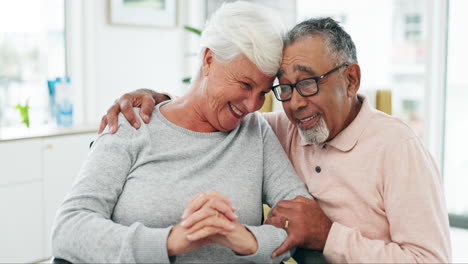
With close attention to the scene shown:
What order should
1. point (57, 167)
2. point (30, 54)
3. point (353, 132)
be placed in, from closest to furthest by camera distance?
point (353, 132), point (57, 167), point (30, 54)

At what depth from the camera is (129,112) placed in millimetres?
1565

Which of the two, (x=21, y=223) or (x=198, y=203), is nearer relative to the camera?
(x=198, y=203)

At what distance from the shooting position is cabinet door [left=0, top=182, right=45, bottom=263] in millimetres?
2699

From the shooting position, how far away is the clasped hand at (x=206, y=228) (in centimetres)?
125

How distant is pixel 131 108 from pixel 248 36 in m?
0.47

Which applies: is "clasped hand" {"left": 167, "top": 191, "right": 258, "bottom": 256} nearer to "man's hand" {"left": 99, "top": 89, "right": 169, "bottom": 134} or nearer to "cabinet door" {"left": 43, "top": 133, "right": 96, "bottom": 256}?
"man's hand" {"left": 99, "top": 89, "right": 169, "bottom": 134}

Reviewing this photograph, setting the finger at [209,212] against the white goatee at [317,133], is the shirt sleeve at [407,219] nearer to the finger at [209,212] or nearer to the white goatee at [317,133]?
the white goatee at [317,133]

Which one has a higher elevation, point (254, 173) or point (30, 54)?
point (30, 54)

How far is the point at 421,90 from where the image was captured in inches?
146

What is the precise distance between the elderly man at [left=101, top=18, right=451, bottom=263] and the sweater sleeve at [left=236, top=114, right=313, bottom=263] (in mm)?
39

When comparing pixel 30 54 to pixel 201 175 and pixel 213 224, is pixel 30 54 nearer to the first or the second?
pixel 201 175

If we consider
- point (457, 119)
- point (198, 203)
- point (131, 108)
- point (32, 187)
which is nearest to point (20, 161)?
point (32, 187)

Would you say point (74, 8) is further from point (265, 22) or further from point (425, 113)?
point (425, 113)

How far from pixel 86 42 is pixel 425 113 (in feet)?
8.55
